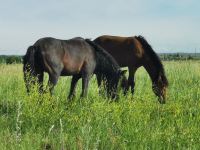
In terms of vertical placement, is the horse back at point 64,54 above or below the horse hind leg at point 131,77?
above

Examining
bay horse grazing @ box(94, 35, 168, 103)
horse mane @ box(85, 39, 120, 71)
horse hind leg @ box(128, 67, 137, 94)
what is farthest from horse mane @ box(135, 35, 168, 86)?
horse mane @ box(85, 39, 120, 71)

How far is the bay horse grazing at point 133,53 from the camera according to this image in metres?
11.9

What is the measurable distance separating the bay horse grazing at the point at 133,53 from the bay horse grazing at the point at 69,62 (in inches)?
64.5

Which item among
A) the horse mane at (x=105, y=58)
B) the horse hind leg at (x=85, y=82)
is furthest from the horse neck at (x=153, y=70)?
the horse hind leg at (x=85, y=82)

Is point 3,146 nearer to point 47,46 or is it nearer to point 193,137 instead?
point 193,137

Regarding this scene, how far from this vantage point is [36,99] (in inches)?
239

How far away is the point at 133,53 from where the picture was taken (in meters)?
12.4

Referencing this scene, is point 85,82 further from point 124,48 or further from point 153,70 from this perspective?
point 124,48

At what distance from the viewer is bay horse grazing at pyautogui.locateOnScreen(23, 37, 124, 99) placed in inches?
340

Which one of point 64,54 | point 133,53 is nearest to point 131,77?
point 133,53

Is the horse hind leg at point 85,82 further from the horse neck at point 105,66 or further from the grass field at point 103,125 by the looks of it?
the grass field at point 103,125

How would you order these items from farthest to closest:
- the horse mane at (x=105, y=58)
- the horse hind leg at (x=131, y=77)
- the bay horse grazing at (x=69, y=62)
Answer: the horse hind leg at (x=131, y=77), the horse mane at (x=105, y=58), the bay horse grazing at (x=69, y=62)

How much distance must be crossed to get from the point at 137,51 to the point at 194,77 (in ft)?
7.52

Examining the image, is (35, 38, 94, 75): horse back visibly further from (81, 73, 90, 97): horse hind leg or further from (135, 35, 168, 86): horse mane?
(135, 35, 168, 86): horse mane
